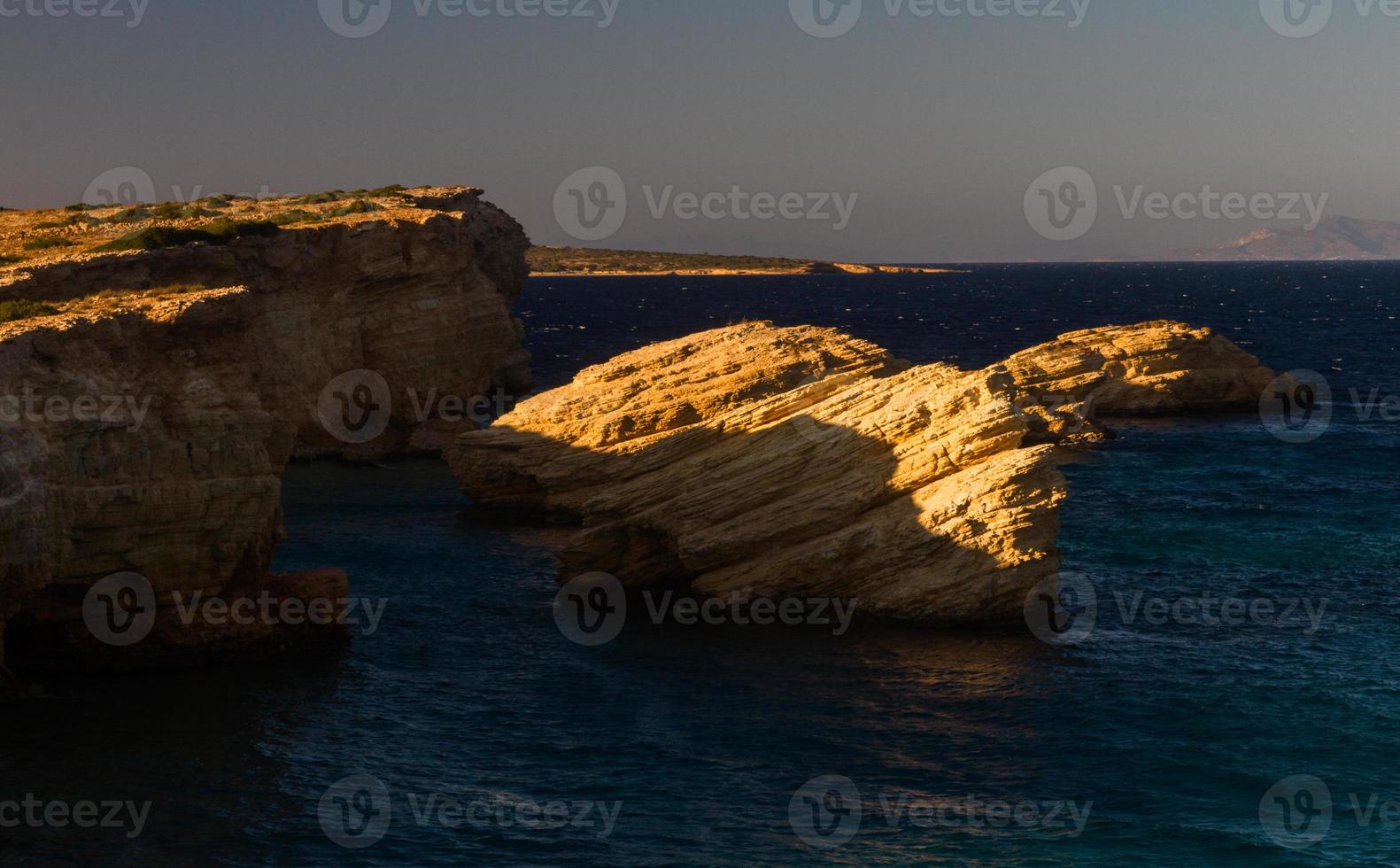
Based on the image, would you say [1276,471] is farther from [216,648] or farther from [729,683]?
[216,648]

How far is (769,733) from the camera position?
27953mm

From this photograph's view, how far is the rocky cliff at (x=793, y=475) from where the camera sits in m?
35.0

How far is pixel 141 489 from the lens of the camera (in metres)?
29.9

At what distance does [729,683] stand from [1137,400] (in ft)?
168

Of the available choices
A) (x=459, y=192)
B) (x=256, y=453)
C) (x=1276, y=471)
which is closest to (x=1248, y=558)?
(x=1276, y=471)
